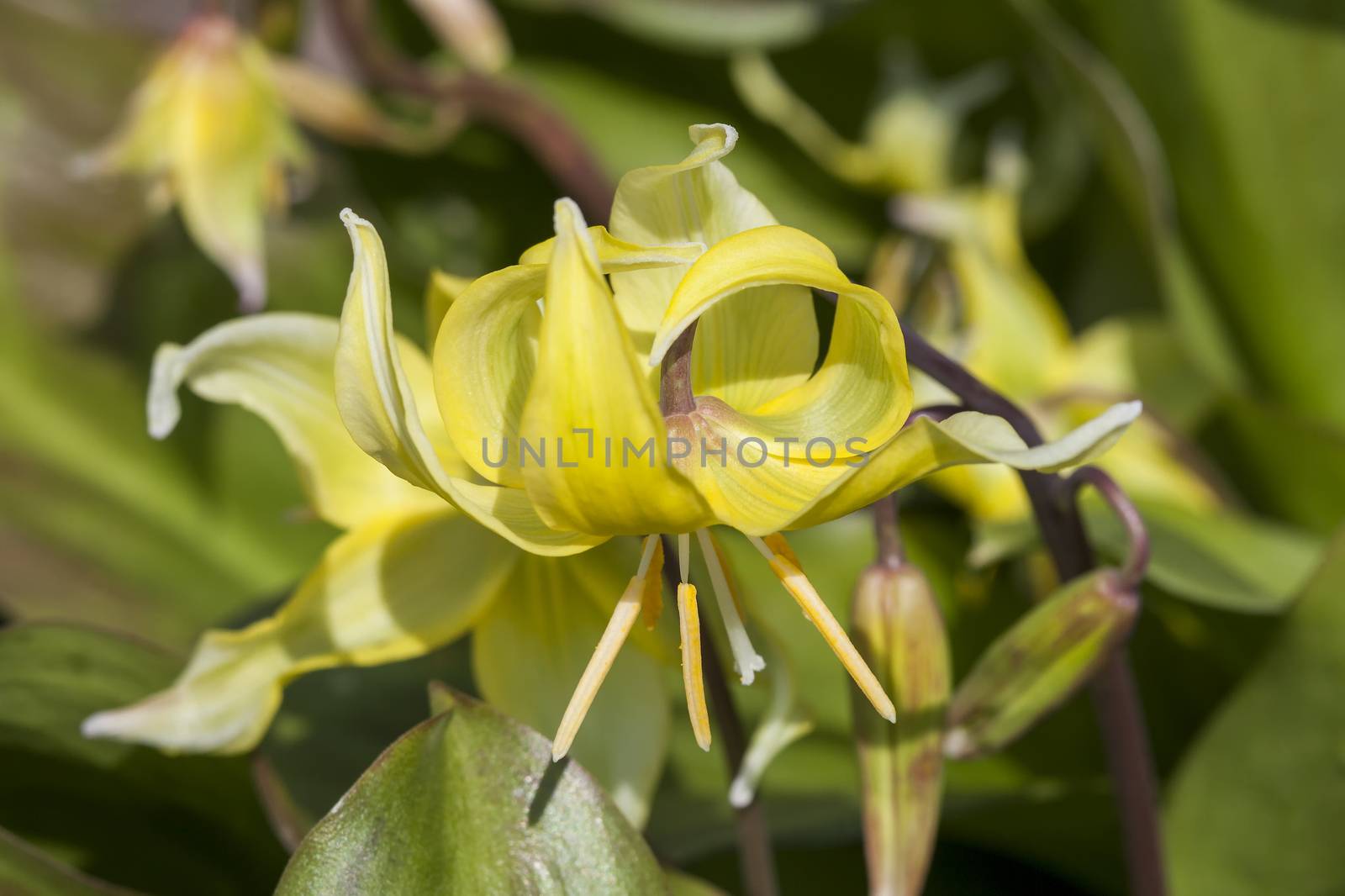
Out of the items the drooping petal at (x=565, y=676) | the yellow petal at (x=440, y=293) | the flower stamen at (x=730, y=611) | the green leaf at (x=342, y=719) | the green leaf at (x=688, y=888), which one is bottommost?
the green leaf at (x=342, y=719)

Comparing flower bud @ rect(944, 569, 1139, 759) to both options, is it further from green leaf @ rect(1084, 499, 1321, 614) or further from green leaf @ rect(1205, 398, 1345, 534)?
green leaf @ rect(1205, 398, 1345, 534)

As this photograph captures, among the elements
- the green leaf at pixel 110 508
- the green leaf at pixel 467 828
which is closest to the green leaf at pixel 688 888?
the green leaf at pixel 467 828

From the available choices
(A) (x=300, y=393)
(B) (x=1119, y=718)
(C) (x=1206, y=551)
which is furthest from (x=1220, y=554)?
(A) (x=300, y=393)

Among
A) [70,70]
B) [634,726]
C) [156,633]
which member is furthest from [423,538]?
[70,70]

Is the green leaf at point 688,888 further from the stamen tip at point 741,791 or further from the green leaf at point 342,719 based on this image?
the green leaf at point 342,719

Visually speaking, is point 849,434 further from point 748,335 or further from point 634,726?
point 634,726

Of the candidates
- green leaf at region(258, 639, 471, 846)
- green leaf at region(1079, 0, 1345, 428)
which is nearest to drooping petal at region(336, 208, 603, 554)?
green leaf at region(258, 639, 471, 846)
